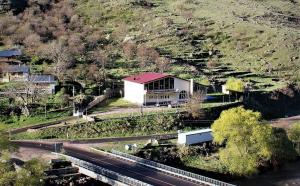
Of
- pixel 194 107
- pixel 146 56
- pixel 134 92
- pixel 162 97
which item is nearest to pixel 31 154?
pixel 194 107

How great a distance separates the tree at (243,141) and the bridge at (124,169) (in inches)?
356

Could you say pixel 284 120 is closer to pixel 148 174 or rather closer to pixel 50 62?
pixel 148 174

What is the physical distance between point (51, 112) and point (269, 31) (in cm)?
9096

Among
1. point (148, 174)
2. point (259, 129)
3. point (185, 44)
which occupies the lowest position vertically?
point (148, 174)

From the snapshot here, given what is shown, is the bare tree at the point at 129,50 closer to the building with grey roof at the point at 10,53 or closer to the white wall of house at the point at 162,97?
the building with grey roof at the point at 10,53

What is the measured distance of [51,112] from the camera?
79.9 meters

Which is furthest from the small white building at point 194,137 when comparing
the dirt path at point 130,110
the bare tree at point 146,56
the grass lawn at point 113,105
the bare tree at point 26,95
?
the bare tree at point 146,56

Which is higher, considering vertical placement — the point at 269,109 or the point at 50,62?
the point at 50,62

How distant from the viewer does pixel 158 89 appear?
85.7 meters

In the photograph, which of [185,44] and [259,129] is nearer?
[259,129]

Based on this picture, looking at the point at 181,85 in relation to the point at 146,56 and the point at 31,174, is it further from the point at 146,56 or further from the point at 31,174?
the point at 31,174

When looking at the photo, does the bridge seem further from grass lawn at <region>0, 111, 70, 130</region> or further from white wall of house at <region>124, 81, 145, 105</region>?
white wall of house at <region>124, 81, 145, 105</region>

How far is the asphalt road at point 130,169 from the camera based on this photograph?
52844mm

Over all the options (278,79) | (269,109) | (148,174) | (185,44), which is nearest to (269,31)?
(185,44)
